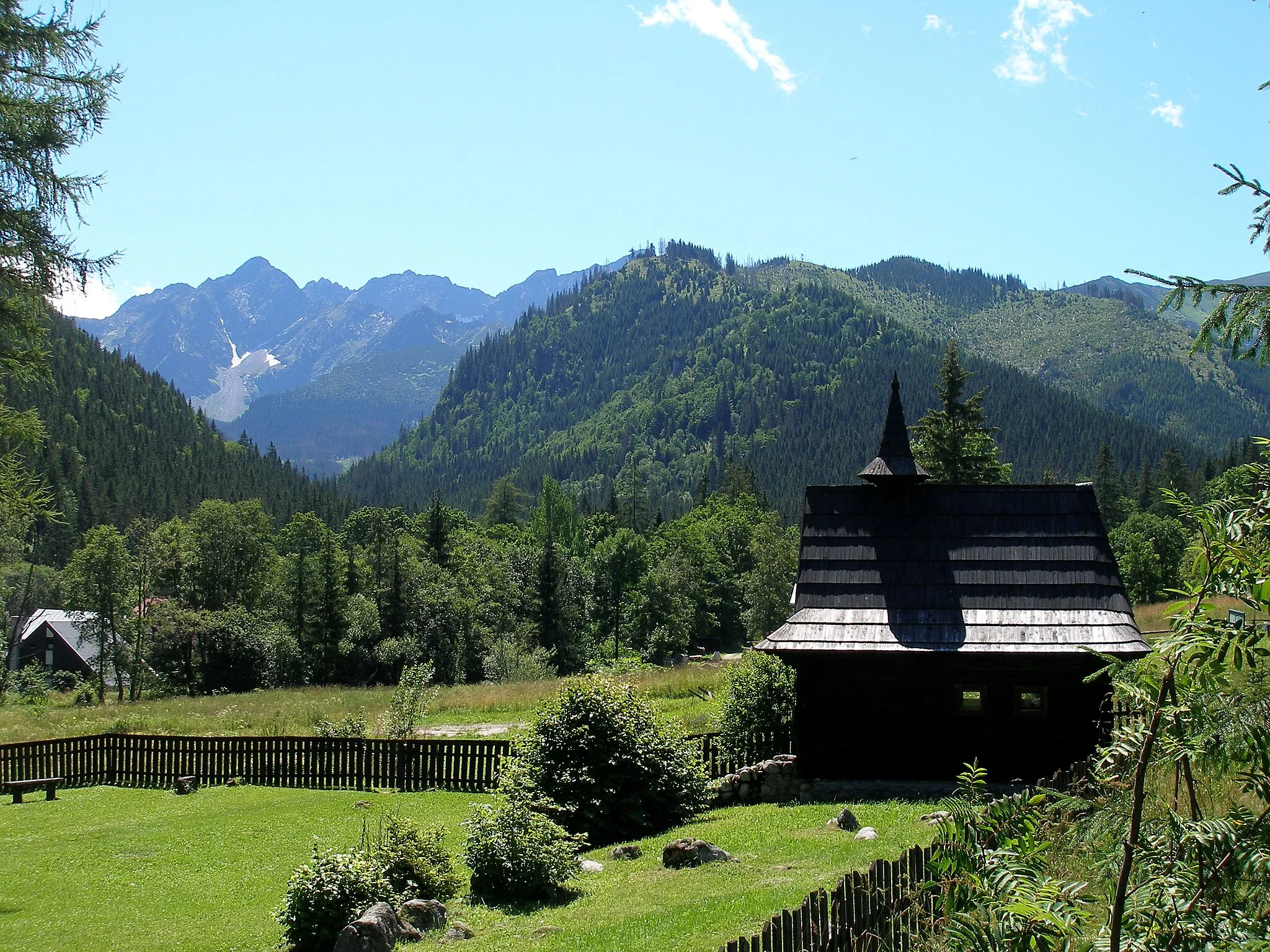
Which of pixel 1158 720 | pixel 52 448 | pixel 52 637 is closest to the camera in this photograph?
pixel 1158 720

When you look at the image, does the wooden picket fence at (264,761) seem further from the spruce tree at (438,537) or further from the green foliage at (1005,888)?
the spruce tree at (438,537)

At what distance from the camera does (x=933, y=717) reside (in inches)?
718

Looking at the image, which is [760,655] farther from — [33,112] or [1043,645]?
[33,112]

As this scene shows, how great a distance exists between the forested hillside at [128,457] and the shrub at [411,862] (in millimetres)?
102989

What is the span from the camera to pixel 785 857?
1312 cm

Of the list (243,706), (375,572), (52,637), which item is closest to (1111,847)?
(243,706)

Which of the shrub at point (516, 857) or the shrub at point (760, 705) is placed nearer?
the shrub at point (516, 857)

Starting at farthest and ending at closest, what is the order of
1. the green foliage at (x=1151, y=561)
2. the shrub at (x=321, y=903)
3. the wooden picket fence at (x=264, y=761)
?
the green foliage at (x=1151, y=561) < the wooden picket fence at (x=264, y=761) < the shrub at (x=321, y=903)

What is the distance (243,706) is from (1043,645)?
34.3 m

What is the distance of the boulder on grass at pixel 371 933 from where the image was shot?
9.82 meters

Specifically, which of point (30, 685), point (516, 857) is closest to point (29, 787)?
point (516, 857)

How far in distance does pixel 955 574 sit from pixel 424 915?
487 inches

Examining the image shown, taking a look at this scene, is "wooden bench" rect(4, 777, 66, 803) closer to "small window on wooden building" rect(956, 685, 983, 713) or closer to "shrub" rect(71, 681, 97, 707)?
"small window on wooden building" rect(956, 685, 983, 713)

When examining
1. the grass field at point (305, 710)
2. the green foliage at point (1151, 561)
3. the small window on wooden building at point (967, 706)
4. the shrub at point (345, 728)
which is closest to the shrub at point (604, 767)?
the small window on wooden building at point (967, 706)
